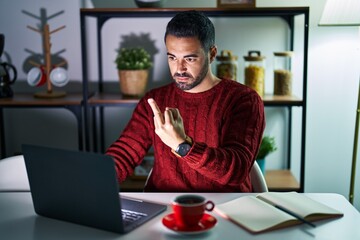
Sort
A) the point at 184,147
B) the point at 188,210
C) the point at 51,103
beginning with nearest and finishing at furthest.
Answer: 1. the point at 188,210
2. the point at 184,147
3. the point at 51,103

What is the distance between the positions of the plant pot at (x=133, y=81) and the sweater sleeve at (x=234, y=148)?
875mm

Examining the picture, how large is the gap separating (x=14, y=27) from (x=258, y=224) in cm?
208

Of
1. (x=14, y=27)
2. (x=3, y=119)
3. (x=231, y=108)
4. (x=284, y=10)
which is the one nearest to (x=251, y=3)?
(x=284, y=10)

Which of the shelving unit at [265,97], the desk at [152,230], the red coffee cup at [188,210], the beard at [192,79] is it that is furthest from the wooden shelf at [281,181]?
the red coffee cup at [188,210]

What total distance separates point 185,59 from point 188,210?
2.29 feet

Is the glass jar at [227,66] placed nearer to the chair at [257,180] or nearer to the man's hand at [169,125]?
the chair at [257,180]

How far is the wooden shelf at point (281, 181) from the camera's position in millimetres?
2819

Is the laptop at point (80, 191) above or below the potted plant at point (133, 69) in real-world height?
below

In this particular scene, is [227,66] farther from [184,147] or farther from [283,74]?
[184,147]

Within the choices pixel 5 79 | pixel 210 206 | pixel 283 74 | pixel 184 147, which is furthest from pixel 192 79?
pixel 5 79

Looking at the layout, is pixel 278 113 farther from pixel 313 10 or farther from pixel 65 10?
pixel 65 10

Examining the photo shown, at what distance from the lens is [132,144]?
80.3 inches


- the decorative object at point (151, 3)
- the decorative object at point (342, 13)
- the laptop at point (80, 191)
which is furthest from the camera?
the decorative object at point (151, 3)

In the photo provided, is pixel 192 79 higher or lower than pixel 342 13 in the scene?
lower
